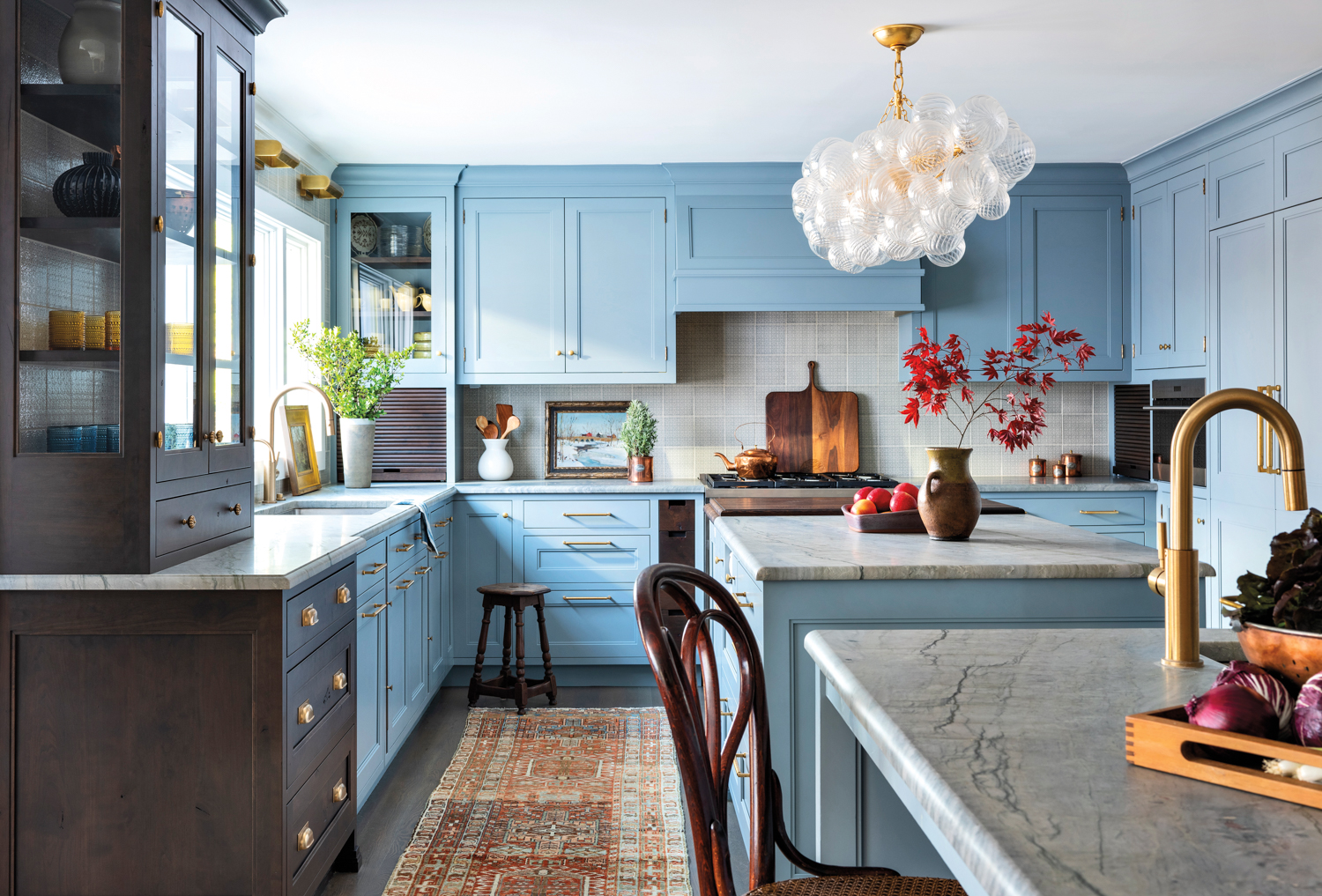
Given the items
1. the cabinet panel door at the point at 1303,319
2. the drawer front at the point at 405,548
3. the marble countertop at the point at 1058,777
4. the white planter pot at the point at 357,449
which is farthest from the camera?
the white planter pot at the point at 357,449

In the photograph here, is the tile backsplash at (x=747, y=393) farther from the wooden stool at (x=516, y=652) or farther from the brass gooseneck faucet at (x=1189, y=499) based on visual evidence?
the brass gooseneck faucet at (x=1189, y=499)

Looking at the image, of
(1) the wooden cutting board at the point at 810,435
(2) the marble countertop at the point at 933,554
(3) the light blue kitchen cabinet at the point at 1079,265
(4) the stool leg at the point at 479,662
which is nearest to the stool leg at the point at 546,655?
(4) the stool leg at the point at 479,662

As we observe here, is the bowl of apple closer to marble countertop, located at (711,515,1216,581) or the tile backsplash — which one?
marble countertop, located at (711,515,1216,581)

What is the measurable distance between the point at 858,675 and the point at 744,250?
11.5ft

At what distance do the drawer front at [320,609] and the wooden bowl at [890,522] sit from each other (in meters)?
1.36

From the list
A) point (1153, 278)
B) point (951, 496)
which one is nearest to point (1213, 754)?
point (951, 496)

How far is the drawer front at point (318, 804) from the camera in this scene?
2002 millimetres

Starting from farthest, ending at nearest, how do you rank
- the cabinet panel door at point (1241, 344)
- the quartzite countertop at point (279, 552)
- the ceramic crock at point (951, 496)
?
the cabinet panel door at point (1241, 344), the ceramic crock at point (951, 496), the quartzite countertop at point (279, 552)

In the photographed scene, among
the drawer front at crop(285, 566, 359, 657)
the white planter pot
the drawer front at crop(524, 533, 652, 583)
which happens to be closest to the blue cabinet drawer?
the drawer front at crop(524, 533, 652, 583)

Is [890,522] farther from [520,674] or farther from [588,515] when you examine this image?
[588,515]

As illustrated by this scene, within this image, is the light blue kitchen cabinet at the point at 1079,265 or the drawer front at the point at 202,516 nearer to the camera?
the drawer front at the point at 202,516

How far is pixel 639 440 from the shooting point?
14.8 feet

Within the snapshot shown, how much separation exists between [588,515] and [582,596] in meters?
0.37

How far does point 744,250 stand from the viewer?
14.4 feet
